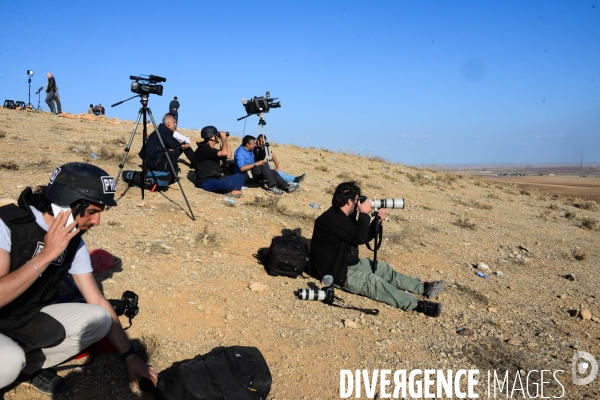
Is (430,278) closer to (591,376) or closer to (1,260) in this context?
(591,376)

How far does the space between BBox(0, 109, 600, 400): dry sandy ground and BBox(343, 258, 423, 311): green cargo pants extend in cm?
→ 13

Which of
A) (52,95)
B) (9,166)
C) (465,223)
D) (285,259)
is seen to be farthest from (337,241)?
(52,95)

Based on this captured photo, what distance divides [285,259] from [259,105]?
15.9 ft

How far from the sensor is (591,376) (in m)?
3.99

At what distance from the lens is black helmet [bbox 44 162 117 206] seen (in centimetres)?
265

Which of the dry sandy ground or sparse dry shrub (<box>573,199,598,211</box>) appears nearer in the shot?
the dry sandy ground

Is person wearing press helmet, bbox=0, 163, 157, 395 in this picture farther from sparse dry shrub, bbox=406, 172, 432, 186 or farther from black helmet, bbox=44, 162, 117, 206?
sparse dry shrub, bbox=406, 172, 432, 186

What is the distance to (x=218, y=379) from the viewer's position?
9.36 feet

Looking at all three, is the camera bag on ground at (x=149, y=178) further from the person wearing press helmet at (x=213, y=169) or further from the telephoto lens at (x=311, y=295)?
the telephoto lens at (x=311, y=295)

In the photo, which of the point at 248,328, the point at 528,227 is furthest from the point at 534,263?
the point at 248,328

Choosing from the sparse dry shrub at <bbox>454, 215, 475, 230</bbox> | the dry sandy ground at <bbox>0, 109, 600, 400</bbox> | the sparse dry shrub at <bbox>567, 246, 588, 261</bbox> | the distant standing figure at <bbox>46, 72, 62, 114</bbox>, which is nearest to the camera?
the dry sandy ground at <bbox>0, 109, 600, 400</bbox>

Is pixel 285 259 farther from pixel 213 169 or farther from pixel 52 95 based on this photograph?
pixel 52 95

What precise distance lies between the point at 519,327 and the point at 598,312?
1459 millimetres

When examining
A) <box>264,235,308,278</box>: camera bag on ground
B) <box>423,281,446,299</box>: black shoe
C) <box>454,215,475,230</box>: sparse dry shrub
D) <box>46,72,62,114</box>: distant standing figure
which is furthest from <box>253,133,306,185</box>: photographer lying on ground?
<box>46,72,62,114</box>: distant standing figure
